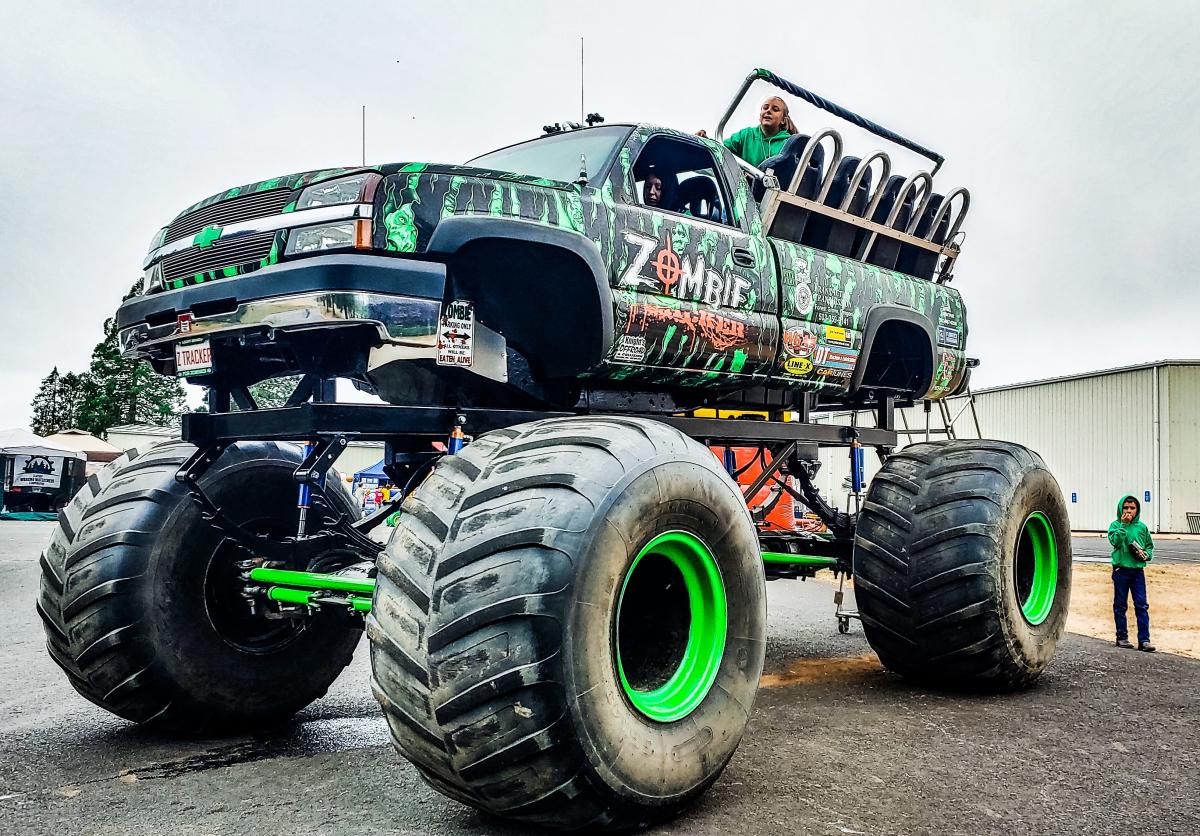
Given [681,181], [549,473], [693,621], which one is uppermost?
[681,181]

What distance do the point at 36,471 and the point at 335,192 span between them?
37.1 m

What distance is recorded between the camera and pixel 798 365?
20.8 ft

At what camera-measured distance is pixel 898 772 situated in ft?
14.8

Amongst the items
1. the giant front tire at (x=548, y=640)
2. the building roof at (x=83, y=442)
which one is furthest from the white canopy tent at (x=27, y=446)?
the giant front tire at (x=548, y=640)

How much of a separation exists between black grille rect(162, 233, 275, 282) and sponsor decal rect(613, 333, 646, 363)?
1757 mm

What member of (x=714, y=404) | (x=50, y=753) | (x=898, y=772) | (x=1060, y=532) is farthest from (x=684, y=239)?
(x=50, y=753)

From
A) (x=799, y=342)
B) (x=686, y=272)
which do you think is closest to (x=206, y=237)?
(x=686, y=272)

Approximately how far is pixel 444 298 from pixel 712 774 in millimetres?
2305

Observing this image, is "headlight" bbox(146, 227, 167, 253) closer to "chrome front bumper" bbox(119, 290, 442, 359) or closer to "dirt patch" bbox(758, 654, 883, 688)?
"chrome front bumper" bbox(119, 290, 442, 359)

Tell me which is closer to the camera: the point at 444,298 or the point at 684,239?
the point at 444,298

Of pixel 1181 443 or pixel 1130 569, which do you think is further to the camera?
pixel 1181 443

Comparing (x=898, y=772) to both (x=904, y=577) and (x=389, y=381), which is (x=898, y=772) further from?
(x=389, y=381)

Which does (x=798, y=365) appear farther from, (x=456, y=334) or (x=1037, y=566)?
(x=456, y=334)

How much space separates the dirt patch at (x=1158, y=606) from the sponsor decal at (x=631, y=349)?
6.21 m
